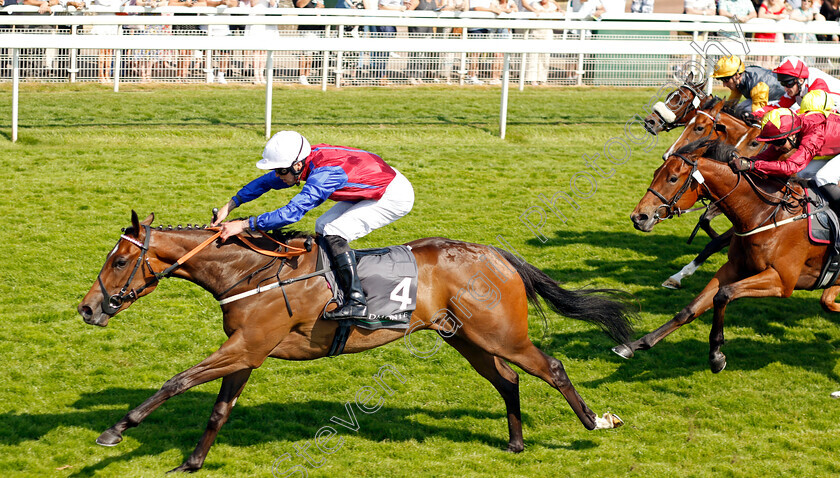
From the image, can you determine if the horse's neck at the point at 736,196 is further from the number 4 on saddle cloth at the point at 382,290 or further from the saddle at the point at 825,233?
the number 4 on saddle cloth at the point at 382,290

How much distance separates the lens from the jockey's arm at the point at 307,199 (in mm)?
4242

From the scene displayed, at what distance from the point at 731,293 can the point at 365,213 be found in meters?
2.30

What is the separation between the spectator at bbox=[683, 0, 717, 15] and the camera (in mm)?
13266

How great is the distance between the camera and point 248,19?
1010cm

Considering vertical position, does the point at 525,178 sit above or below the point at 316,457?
above

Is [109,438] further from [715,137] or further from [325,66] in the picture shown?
[325,66]

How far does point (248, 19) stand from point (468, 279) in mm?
6515

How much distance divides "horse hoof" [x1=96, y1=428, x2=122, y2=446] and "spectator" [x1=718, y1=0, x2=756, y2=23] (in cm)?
1124

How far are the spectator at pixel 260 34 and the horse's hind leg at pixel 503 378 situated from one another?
20.4 ft

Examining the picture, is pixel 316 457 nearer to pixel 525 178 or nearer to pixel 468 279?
pixel 468 279

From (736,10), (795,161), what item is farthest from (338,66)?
(795,161)

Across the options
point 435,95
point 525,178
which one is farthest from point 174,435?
point 435,95

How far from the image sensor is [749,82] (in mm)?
7559

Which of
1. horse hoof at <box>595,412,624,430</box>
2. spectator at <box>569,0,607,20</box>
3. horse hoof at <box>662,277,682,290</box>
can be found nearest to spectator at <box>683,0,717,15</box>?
spectator at <box>569,0,607,20</box>
